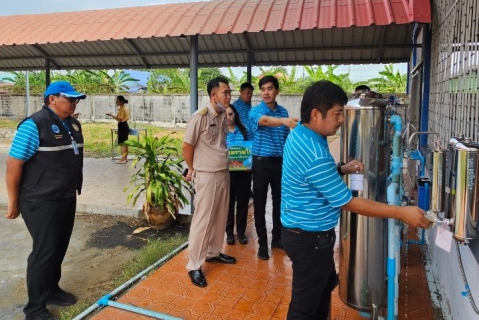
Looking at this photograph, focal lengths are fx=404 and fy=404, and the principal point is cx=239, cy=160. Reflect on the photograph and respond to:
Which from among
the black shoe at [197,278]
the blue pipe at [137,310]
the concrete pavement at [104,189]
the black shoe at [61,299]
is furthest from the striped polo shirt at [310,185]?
the concrete pavement at [104,189]

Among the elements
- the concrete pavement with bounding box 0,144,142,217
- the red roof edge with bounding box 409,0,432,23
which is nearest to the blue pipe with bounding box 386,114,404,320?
the red roof edge with bounding box 409,0,432,23

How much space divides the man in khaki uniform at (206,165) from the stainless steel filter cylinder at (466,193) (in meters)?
2.06

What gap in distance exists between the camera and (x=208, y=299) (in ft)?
10.4

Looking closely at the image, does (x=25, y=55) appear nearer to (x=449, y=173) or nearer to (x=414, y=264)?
(x=414, y=264)

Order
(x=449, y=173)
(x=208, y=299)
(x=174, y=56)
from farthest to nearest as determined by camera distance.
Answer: (x=174, y=56) < (x=208, y=299) < (x=449, y=173)

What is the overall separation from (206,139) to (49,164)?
4.08ft

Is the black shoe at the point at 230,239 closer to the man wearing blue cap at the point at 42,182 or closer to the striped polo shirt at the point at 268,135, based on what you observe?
the striped polo shirt at the point at 268,135

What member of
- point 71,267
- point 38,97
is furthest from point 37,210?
point 38,97

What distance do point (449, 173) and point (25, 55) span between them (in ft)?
29.4

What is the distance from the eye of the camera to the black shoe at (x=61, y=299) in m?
3.42

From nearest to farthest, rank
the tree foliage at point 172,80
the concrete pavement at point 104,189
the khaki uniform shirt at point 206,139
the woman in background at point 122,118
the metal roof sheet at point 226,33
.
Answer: the khaki uniform shirt at point 206,139 → the metal roof sheet at point 226,33 → the concrete pavement at point 104,189 → the woman in background at point 122,118 → the tree foliage at point 172,80

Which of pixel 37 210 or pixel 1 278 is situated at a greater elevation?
pixel 37 210

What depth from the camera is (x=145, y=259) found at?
13.5 feet

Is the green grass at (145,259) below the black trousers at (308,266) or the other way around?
below
